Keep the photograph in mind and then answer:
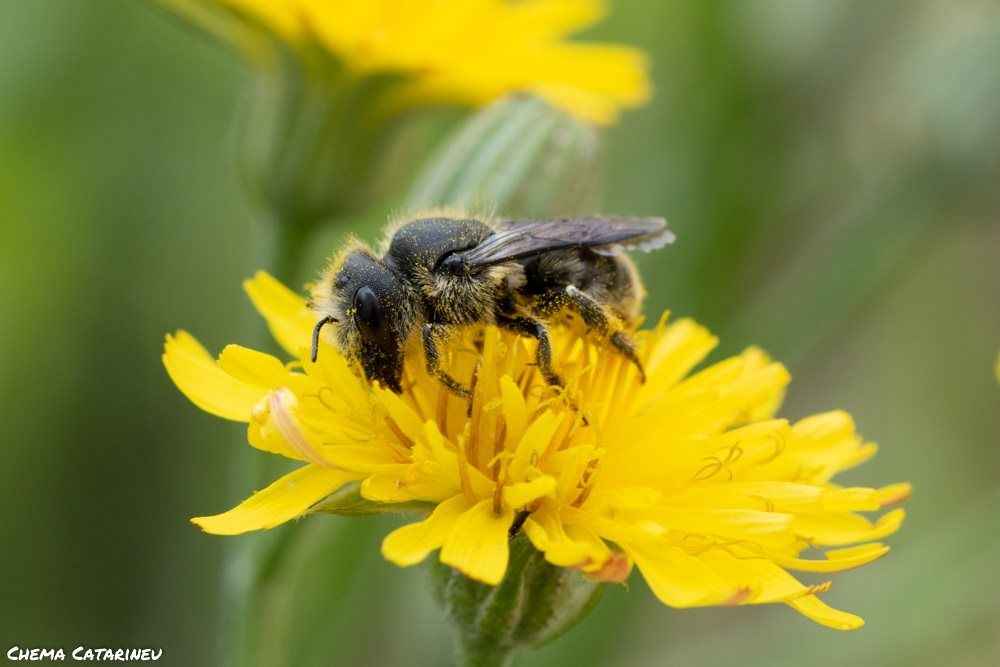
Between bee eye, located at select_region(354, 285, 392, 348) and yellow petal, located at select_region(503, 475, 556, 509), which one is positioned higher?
bee eye, located at select_region(354, 285, 392, 348)

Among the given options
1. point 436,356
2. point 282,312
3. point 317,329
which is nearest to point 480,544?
point 436,356

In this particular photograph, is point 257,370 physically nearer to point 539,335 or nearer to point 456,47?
point 539,335

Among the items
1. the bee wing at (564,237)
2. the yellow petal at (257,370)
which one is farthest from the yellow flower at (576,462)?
the bee wing at (564,237)

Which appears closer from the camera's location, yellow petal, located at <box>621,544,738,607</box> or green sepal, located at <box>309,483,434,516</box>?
yellow petal, located at <box>621,544,738,607</box>

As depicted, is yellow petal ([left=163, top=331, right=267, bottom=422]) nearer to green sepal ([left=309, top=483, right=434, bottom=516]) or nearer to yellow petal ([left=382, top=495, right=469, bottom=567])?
green sepal ([left=309, top=483, right=434, bottom=516])

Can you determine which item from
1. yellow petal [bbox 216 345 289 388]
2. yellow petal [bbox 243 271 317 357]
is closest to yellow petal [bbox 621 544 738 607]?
yellow petal [bbox 216 345 289 388]

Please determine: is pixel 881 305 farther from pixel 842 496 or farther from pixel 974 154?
pixel 842 496
